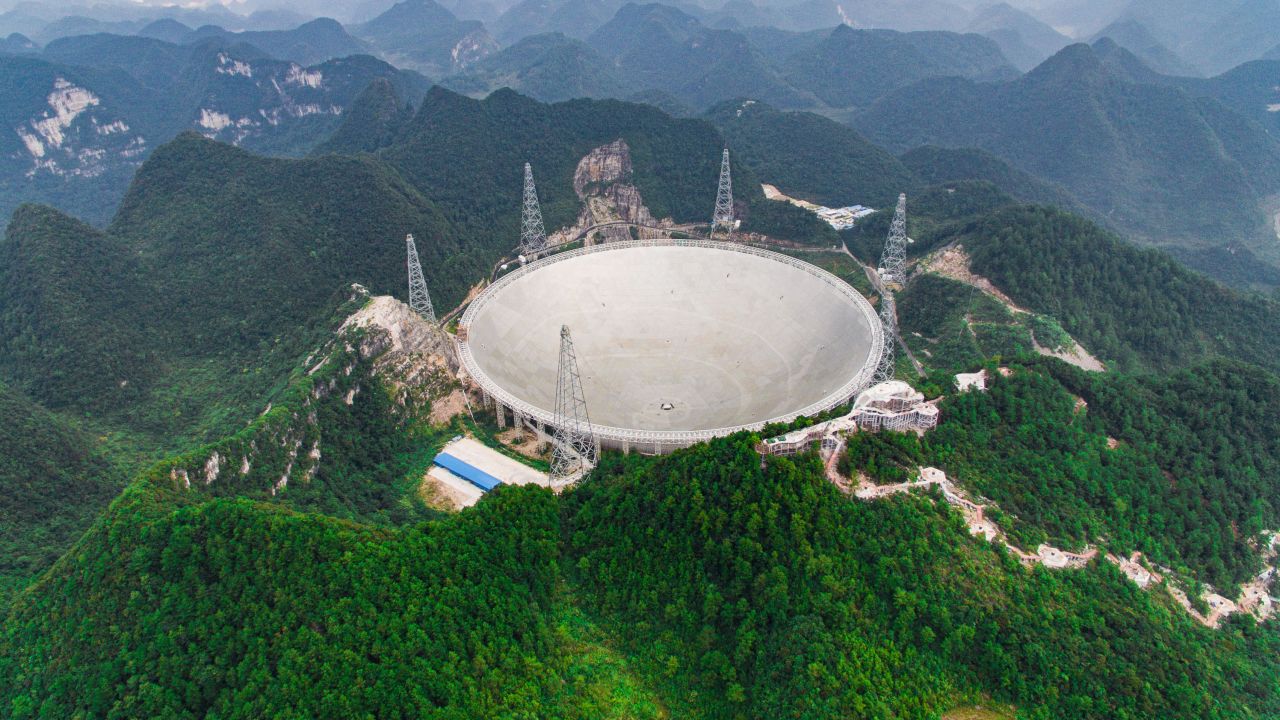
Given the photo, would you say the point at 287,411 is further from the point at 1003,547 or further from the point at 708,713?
the point at 1003,547

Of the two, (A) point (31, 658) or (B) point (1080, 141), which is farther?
(B) point (1080, 141)

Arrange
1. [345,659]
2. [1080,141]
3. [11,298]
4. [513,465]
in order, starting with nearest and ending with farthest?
1. [345,659]
2. [513,465]
3. [11,298]
4. [1080,141]

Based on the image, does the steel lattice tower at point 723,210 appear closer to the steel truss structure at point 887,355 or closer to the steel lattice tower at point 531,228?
the steel lattice tower at point 531,228

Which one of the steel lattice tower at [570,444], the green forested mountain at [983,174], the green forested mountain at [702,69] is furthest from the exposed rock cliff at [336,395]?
the green forested mountain at [702,69]

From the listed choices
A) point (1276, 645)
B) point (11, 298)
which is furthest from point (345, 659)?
point (11, 298)

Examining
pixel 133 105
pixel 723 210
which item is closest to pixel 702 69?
pixel 723 210

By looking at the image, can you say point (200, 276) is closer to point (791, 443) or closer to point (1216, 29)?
point (791, 443)
